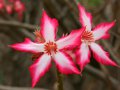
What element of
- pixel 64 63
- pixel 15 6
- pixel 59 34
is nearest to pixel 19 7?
pixel 15 6

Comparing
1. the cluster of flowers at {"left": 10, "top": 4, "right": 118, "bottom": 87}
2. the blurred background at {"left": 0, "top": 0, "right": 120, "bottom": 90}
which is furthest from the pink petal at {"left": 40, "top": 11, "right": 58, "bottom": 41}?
the blurred background at {"left": 0, "top": 0, "right": 120, "bottom": 90}

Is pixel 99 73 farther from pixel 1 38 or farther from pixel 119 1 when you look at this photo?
pixel 1 38

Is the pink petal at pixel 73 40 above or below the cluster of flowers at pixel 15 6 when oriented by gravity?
below

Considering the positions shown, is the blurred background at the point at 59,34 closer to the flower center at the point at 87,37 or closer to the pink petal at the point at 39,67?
the flower center at the point at 87,37

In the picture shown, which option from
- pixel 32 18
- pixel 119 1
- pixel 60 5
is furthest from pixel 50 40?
pixel 32 18

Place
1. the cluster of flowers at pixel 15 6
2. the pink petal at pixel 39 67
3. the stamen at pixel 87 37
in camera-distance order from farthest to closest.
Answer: the cluster of flowers at pixel 15 6 < the stamen at pixel 87 37 < the pink petal at pixel 39 67

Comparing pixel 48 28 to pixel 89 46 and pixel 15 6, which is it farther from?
pixel 15 6

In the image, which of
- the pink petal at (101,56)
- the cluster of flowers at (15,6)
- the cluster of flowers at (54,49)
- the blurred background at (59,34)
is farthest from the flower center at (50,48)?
the cluster of flowers at (15,6)
